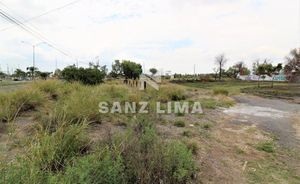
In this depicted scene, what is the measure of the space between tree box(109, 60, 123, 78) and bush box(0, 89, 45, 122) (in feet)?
114

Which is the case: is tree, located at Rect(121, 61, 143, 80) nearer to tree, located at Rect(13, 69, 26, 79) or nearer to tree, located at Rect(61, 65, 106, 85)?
tree, located at Rect(61, 65, 106, 85)

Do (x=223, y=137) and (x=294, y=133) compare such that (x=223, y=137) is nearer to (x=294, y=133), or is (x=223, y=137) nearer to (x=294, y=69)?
(x=294, y=133)

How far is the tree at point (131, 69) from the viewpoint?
3603cm

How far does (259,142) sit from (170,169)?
10.8 feet

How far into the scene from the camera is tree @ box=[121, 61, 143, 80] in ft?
118

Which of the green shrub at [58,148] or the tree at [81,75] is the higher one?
the tree at [81,75]

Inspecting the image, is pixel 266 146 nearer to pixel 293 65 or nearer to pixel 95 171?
pixel 95 171

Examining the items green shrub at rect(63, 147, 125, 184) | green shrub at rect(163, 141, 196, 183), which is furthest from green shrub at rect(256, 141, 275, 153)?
green shrub at rect(63, 147, 125, 184)

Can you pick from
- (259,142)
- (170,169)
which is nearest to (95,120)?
(170,169)

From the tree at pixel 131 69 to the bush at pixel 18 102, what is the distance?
29148mm

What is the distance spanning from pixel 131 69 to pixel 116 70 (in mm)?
7502

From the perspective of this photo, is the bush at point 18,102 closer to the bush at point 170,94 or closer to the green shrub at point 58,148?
the green shrub at point 58,148

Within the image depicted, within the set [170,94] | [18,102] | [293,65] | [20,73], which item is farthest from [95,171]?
[20,73]

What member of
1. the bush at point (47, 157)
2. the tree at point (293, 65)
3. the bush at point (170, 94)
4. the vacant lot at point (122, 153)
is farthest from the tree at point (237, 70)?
the bush at point (47, 157)
